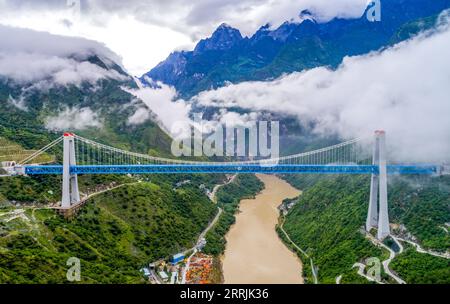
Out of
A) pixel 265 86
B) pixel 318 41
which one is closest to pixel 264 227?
pixel 265 86

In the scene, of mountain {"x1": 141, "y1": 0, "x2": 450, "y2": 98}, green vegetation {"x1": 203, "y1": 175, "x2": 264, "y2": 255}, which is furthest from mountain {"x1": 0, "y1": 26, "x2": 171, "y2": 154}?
mountain {"x1": 141, "y1": 0, "x2": 450, "y2": 98}

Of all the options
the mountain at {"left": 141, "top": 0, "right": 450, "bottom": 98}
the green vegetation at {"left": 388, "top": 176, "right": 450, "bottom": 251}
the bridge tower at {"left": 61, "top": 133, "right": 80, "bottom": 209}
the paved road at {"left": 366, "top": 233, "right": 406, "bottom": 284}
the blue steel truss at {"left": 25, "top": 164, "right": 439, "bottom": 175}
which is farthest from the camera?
the mountain at {"left": 141, "top": 0, "right": 450, "bottom": 98}

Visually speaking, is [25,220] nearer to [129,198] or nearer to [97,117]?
[129,198]

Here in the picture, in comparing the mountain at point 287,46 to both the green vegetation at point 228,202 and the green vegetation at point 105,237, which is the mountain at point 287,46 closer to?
the green vegetation at point 228,202

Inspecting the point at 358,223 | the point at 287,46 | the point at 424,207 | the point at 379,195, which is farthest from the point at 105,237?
the point at 287,46

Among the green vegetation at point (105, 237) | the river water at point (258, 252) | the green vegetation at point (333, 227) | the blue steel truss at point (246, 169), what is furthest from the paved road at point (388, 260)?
the green vegetation at point (105, 237)

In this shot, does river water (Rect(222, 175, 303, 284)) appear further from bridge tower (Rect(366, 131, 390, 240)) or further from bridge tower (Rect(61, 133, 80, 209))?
bridge tower (Rect(61, 133, 80, 209))
